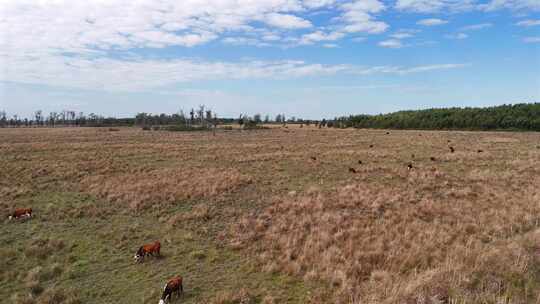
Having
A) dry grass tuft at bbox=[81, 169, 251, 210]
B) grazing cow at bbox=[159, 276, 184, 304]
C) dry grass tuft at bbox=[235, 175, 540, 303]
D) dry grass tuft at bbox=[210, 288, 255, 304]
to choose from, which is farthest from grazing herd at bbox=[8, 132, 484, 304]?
dry grass tuft at bbox=[81, 169, 251, 210]

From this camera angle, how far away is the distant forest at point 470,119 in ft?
258

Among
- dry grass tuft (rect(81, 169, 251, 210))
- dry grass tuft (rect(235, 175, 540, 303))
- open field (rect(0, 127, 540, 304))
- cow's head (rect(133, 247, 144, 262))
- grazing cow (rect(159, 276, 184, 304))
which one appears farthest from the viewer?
dry grass tuft (rect(81, 169, 251, 210))

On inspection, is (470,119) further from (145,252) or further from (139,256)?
(139,256)

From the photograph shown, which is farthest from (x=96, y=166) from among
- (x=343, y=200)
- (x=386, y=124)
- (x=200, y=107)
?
(x=200, y=107)

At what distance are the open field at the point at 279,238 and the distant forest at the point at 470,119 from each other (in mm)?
74450

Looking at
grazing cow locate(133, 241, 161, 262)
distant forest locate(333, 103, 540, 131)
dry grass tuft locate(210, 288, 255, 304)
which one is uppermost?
distant forest locate(333, 103, 540, 131)

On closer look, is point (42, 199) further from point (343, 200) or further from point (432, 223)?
point (432, 223)

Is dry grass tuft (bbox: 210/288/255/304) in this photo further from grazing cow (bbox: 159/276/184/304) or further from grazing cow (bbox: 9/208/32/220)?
grazing cow (bbox: 9/208/32/220)

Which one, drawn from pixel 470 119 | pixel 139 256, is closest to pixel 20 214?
pixel 139 256

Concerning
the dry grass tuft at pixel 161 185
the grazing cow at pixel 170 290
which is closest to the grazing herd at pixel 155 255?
the grazing cow at pixel 170 290

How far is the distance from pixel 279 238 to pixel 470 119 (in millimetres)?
93528

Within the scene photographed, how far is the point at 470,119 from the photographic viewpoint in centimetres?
8556

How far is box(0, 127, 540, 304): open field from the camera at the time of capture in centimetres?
618

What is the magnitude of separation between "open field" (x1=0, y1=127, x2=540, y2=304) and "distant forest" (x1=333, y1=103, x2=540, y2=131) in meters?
74.4
